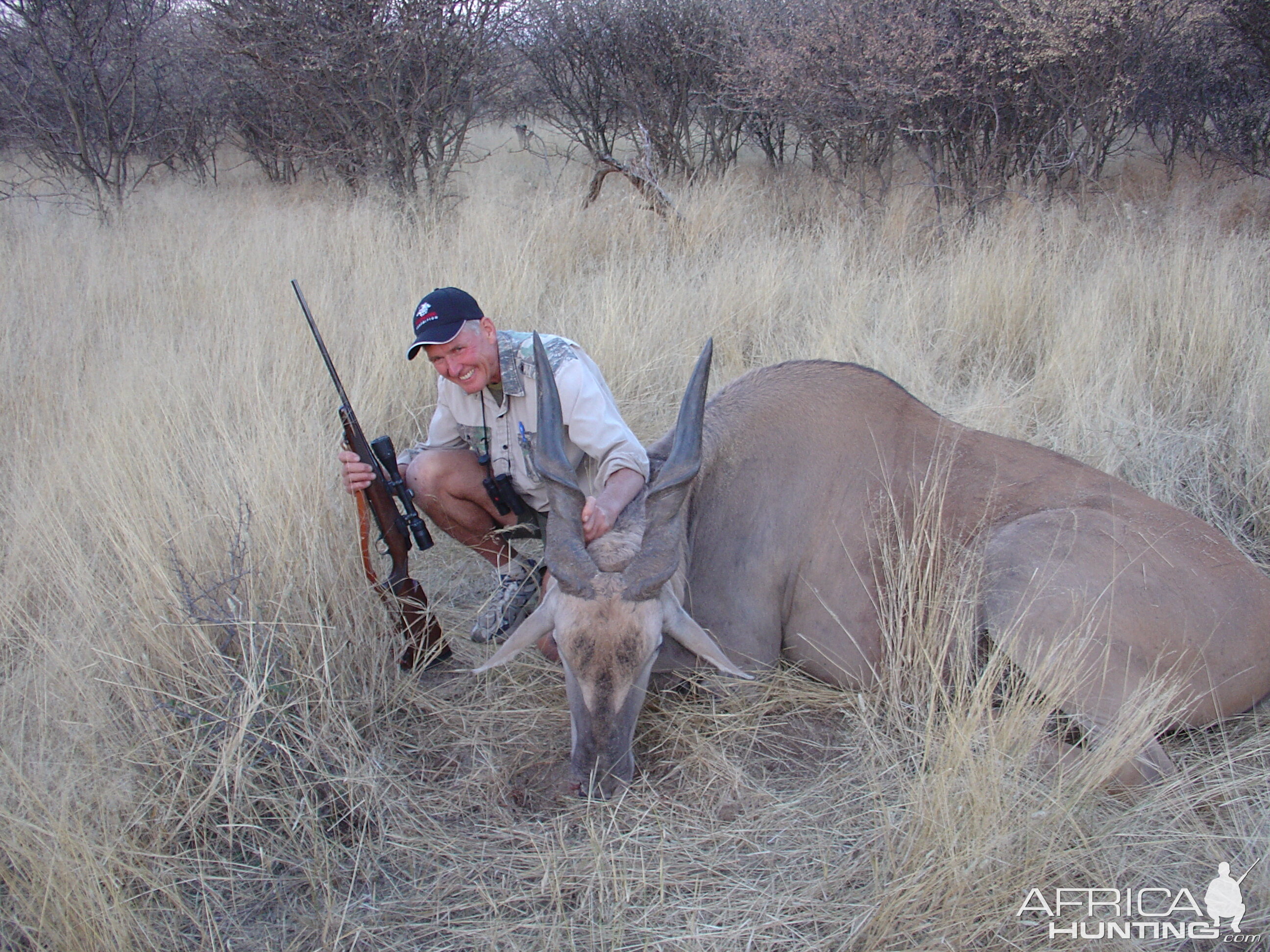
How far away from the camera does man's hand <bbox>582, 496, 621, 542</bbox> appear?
3352 mm

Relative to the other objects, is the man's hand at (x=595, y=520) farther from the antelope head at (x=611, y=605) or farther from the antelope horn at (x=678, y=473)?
the antelope horn at (x=678, y=473)

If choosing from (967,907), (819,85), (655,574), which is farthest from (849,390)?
(819,85)

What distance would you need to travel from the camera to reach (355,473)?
3887mm

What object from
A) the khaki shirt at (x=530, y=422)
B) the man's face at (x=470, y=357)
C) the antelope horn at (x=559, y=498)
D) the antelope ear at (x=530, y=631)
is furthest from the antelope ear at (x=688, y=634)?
the man's face at (x=470, y=357)

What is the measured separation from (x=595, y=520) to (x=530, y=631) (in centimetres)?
48

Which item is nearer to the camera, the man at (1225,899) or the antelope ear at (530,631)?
the man at (1225,899)

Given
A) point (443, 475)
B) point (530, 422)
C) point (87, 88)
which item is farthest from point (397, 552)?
point (87, 88)

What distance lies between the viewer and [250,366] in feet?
18.3

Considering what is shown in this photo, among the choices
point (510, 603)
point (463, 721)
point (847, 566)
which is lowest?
point (463, 721)

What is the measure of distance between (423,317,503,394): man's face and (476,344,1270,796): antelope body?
610 millimetres

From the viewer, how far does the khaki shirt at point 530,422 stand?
384cm

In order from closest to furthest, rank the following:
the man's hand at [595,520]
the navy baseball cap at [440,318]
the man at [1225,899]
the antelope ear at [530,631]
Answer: the man at [1225,899]
the antelope ear at [530,631]
the man's hand at [595,520]
the navy baseball cap at [440,318]

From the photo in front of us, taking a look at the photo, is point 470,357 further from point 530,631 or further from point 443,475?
point 530,631

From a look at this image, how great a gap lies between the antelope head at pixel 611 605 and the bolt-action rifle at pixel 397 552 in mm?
752
